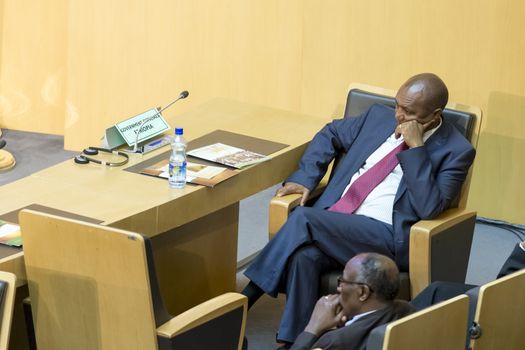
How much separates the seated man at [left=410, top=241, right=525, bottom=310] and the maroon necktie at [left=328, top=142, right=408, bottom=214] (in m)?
0.70

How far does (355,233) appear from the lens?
4387 mm

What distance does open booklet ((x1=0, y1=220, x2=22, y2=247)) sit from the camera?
3.53 m

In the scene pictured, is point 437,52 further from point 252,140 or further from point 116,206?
point 116,206

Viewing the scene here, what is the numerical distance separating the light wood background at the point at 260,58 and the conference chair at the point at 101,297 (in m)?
2.79

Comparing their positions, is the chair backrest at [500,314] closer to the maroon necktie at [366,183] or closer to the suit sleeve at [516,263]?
the suit sleeve at [516,263]

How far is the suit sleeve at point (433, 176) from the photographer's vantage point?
431 centimetres

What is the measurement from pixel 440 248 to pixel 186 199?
1.05m

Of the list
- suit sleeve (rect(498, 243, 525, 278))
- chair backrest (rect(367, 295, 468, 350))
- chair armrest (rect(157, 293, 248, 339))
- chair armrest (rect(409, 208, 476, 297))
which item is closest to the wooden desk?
chair armrest (rect(157, 293, 248, 339))

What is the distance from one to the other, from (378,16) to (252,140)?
1.54 metres

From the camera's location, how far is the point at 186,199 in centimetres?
411

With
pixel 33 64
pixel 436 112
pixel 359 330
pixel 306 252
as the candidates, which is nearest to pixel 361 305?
pixel 359 330

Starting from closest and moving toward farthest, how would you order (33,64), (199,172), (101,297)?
(101,297), (199,172), (33,64)

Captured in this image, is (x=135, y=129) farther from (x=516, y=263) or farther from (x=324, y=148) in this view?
(x=516, y=263)

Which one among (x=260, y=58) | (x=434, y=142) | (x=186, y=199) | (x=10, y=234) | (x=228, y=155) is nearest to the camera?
(x=10, y=234)
